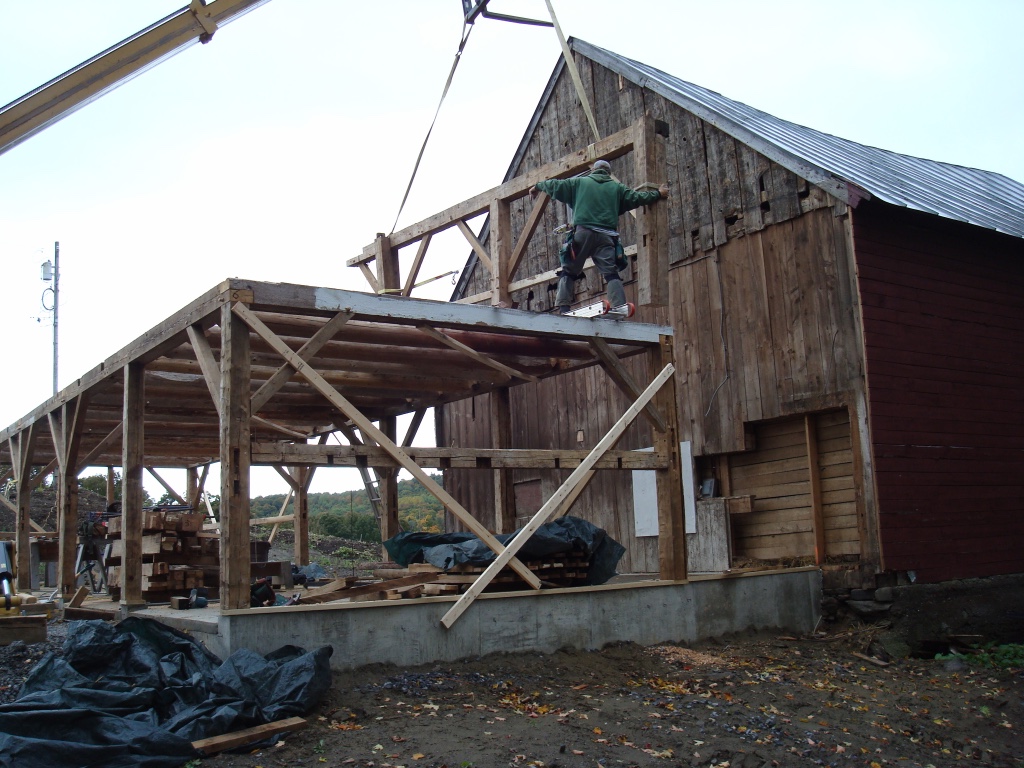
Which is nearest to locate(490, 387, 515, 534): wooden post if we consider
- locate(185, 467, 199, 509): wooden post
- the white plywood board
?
the white plywood board

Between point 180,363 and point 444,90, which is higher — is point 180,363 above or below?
below

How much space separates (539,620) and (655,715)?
6.17ft

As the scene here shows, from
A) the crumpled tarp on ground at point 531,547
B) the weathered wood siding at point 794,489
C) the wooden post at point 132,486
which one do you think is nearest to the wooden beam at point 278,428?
the wooden post at point 132,486

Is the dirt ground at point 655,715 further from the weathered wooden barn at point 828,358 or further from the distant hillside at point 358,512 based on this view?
the distant hillside at point 358,512

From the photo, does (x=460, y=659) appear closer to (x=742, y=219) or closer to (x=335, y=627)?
(x=335, y=627)

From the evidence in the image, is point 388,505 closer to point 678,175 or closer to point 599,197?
point 599,197

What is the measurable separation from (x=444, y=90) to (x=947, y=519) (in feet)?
27.6

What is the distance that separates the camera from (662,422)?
34.9ft

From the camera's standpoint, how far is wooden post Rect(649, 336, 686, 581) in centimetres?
1049

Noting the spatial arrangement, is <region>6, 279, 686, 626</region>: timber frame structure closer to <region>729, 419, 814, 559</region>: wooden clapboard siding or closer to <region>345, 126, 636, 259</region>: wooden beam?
<region>345, 126, 636, 259</region>: wooden beam

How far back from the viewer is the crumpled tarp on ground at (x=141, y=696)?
20.2ft

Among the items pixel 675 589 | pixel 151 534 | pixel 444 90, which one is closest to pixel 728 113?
pixel 444 90

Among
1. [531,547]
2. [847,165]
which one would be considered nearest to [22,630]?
[531,547]

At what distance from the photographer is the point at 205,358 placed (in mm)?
8781
